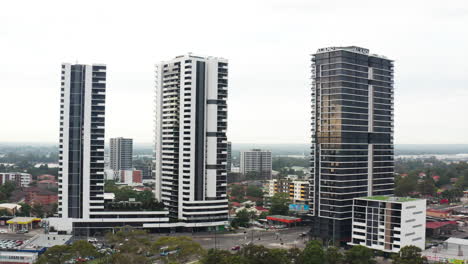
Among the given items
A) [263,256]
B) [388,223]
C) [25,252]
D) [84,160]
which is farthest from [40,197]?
[388,223]

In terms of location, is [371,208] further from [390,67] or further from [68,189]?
[68,189]

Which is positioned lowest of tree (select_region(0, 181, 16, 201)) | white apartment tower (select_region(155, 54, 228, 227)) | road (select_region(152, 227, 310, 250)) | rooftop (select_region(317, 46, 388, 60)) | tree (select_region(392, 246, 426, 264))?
road (select_region(152, 227, 310, 250))

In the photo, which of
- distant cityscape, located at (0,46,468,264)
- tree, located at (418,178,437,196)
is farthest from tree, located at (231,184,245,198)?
tree, located at (418,178,437,196)

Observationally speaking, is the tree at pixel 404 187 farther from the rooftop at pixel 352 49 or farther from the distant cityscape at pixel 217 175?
the rooftop at pixel 352 49

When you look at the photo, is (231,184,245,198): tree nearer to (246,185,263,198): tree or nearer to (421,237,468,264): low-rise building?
(246,185,263,198): tree

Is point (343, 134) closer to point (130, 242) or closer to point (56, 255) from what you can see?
point (130, 242)

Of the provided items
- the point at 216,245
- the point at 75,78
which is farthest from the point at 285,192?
the point at 75,78

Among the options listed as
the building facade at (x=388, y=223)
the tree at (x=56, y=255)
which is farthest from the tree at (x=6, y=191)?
the building facade at (x=388, y=223)
